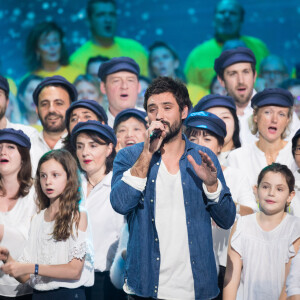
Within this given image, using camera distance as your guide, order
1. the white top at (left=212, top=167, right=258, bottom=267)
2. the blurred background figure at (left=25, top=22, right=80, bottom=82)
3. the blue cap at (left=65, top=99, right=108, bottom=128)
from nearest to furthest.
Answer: the white top at (left=212, top=167, right=258, bottom=267) < the blue cap at (left=65, top=99, right=108, bottom=128) < the blurred background figure at (left=25, top=22, right=80, bottom=82)

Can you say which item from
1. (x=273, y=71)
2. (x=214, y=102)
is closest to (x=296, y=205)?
(x=214, y=102)

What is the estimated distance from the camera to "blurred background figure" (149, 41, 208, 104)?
722 centimetres

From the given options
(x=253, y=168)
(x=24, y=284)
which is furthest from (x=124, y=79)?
(x=24, y=284)

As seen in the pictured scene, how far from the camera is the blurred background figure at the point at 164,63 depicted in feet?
23.7

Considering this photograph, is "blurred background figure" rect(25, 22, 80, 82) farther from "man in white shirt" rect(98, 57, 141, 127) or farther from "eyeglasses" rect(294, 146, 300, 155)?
"eyeglasses" rect(294, 146, 300, 155)

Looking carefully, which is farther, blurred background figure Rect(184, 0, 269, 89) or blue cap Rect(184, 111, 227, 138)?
A: blurred background figure Rect(184, 0, 269, 89)

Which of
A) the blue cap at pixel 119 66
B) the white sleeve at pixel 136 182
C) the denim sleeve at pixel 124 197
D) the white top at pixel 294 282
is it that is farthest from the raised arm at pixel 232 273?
the blue cap at pixel 119 66

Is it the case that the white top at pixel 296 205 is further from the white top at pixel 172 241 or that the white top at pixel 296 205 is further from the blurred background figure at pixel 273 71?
the blurred background figure at pixel 273 71

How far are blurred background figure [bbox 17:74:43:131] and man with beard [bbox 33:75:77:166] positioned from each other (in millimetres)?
1893

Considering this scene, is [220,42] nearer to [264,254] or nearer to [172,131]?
[264,254]

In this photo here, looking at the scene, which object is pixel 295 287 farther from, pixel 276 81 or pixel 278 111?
pixel 276 81

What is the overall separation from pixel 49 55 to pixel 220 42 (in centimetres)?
232

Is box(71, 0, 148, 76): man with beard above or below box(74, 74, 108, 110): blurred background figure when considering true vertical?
above

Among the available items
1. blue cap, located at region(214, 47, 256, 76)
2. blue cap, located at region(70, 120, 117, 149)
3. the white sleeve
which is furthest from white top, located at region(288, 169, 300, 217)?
the white sleeve
